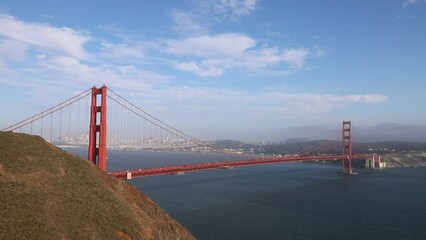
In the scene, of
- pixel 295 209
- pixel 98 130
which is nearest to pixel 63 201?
pixel 98 130

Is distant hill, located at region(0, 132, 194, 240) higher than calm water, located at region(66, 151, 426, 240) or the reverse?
higher

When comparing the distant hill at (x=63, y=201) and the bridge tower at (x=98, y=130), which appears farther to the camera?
the bridge tower at (x=98, y=130)

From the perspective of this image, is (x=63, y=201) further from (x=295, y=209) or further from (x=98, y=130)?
(x=295, y=209)

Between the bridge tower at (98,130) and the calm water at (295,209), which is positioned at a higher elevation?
the bridge tower at (98,130)

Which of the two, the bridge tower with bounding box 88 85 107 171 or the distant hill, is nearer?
the distant hill

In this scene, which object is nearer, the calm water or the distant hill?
the distant hill

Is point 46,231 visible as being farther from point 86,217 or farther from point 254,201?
point 254,201
